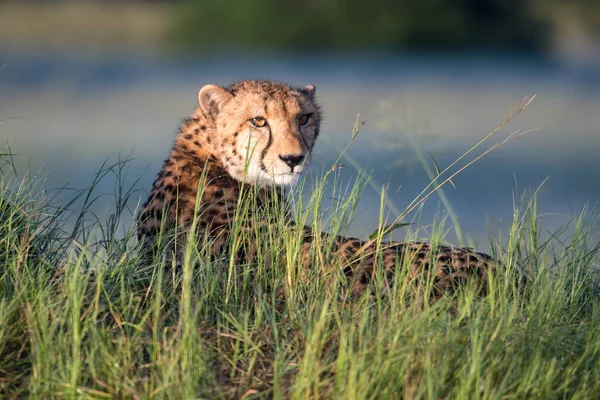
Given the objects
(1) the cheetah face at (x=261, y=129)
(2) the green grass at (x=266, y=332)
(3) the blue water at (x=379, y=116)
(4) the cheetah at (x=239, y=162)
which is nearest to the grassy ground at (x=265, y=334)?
(2) the green grass at (x=266, y=332)

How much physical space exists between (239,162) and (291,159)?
0.61 feet

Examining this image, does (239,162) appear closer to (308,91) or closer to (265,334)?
(308,91)

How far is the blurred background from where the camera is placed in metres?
10.8

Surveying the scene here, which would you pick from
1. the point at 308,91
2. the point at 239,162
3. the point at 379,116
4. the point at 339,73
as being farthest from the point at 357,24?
the point at 239,162

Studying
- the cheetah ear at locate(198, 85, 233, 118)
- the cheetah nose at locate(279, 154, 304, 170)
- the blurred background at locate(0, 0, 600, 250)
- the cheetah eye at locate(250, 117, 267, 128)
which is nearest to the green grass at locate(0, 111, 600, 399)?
the cheetah nose at locate(279, 154, 304, 170)

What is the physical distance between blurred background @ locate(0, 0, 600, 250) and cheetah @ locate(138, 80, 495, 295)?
11.2ft

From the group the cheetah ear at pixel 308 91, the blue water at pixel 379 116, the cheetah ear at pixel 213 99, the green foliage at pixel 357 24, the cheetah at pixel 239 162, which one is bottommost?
the cheetah at pixel 239 162

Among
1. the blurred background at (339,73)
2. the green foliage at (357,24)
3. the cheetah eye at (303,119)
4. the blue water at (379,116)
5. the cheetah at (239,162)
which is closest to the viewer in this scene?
the cheetah at (239,162)

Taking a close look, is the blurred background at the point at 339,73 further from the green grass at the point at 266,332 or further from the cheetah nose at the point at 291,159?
the green grass at the point at 266,332

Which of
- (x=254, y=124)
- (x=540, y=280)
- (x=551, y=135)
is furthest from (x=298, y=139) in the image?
(x=551, y=135)

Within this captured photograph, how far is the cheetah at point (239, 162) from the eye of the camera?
3184mm

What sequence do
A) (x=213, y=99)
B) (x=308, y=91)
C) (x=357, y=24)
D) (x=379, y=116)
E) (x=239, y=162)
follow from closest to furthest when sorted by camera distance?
1. (x=239, y=162)
2. (x=213, y=99)
3. (x=308, y=91)
4. (x=379, y=116)
5. (x=357, y=24)

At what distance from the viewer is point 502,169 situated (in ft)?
37.1

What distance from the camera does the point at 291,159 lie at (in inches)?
139
